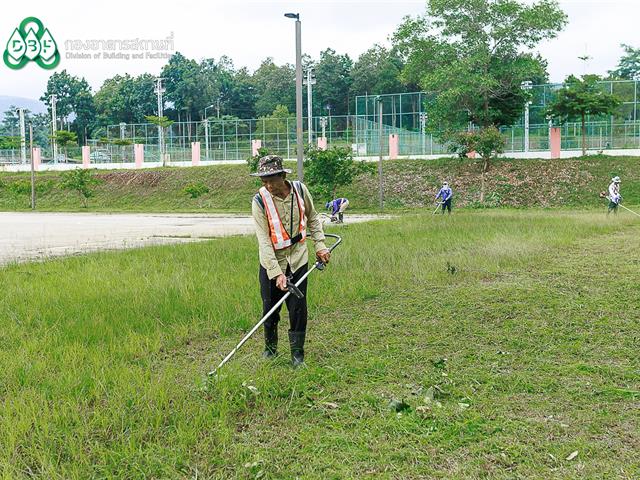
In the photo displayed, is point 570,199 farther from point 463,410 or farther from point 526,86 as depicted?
point 463,410

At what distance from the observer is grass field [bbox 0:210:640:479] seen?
11.0 feet

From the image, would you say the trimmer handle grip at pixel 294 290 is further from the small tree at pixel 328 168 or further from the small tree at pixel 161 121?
the small tree at pixel 161 121

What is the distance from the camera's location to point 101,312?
6.30 metres

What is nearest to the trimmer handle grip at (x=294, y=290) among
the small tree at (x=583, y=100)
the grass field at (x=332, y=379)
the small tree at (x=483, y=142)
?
the grass field at (x=332, y=379)

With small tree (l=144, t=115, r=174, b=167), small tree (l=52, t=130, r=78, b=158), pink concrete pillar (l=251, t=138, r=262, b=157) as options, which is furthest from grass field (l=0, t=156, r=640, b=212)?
small tree (l=52, t=130, r=78, b=158)

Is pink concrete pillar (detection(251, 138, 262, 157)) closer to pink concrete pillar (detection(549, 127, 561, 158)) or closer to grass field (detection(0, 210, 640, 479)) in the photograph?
pink concrete pillar (detection(549, 127, 561, 158))

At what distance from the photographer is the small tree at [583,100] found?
114 ft

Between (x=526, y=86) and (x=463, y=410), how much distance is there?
123 feet

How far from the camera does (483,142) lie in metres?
33.8

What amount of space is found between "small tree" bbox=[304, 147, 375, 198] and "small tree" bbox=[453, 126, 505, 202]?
7309mm

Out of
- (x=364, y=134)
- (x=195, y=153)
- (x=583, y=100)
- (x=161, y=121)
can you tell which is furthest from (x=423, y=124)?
(x=161, y=121)

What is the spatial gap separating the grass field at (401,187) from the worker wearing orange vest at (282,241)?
2720cm

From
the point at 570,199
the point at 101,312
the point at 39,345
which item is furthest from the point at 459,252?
the point at 570,199

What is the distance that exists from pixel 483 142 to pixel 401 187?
17.0ft
